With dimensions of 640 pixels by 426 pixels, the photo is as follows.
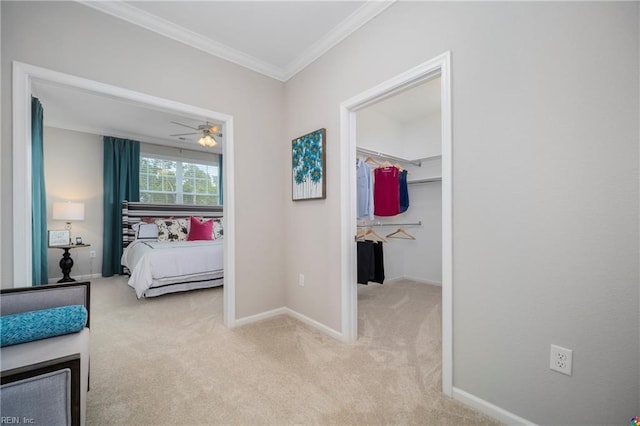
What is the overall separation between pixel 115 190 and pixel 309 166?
430cm

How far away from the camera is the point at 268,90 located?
2.91 metres

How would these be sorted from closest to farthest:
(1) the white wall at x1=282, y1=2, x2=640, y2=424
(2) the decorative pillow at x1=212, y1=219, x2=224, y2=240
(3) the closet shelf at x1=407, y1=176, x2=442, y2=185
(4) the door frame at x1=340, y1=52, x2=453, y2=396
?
(1) the white wall at x1=282, y1=2, x2=640, y2=424
(4) the door frame at x1=340, y1=52, x2=453, y2=396
(3) the closet shelf at x1=407, y1=176, x2=442, y2=185
(2) the decorative pillow at x1=212, y1=219, x2=224, y2=240

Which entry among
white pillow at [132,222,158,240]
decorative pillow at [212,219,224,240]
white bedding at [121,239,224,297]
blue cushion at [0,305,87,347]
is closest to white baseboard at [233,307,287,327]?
blue cushion at [0,305,87,347]

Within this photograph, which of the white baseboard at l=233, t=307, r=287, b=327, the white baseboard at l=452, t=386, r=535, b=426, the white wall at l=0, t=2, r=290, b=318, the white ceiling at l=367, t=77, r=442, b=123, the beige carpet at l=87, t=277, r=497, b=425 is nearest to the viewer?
the white baseboard at l=452, t=386, r=535, b=426

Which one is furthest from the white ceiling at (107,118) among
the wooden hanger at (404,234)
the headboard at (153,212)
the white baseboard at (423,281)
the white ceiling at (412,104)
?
the white baseboard at (423,281)

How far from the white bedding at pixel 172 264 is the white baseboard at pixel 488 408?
3.41 meters

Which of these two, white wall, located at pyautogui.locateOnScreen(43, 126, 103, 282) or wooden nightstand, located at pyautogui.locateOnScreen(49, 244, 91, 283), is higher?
white wall, located at pyautogui.locateOnScreen(43, 126, 103, 282)

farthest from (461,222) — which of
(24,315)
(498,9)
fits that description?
(24,315)

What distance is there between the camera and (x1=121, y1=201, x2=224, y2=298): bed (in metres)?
3.55

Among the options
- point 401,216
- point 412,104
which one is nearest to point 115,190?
point 401,216

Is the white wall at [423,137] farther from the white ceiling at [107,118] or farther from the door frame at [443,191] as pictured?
the white ceiling at [107,118]

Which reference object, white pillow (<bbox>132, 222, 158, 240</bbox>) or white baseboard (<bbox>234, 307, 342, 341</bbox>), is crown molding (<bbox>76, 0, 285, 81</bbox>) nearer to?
white baseboard (<bbox>234, 307, 342, 341</bbox>)

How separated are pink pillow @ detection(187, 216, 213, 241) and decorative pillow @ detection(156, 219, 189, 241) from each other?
0.18 m

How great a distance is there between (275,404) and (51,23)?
2825 millimetres
